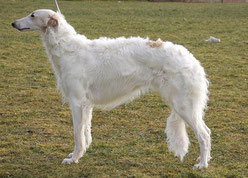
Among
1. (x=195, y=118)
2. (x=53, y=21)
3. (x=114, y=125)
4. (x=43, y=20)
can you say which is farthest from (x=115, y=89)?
(x=114, y=125)

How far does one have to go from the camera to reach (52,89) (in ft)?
30.3

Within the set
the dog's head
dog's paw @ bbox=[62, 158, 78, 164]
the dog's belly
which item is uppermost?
the dog's head

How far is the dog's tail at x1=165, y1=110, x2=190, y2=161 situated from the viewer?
18.9 ft

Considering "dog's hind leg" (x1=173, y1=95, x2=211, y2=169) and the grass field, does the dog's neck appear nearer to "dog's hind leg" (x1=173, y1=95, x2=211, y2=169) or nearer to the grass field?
the grass field

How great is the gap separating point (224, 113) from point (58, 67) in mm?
3480

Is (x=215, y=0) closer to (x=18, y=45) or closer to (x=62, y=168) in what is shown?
(x=18, y=45)

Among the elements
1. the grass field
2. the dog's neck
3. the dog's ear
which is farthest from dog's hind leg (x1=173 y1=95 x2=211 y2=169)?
the dog's ear

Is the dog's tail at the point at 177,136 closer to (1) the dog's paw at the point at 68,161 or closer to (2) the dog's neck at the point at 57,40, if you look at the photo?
(1) the dog's paw at the point at 68,161

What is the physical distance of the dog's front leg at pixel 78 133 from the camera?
567cm

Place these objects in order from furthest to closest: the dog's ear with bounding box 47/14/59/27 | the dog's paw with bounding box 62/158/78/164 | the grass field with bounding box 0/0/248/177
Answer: the dog's ear with bounding box 47/14/59/27 → the dog's paw with bounding box 62/158/78/164 → the grass field with bounding box 0/0/248/177

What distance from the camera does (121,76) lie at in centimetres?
569

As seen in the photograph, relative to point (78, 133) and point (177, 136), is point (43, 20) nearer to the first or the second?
point (78, 133)

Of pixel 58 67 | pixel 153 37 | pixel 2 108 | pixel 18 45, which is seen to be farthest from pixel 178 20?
pixel 58 67

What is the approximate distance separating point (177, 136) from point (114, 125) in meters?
1.60
